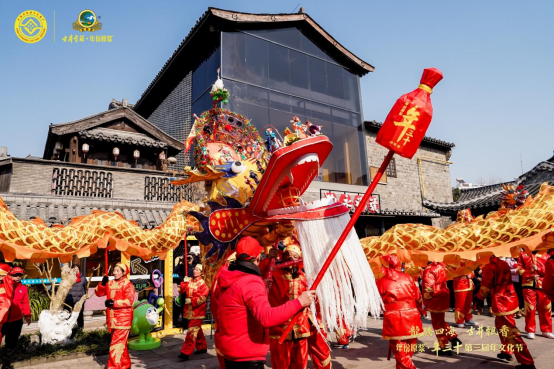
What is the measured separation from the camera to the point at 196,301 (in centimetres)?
580

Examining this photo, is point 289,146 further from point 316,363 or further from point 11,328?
point 11,328

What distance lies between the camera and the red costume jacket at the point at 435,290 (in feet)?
18.2

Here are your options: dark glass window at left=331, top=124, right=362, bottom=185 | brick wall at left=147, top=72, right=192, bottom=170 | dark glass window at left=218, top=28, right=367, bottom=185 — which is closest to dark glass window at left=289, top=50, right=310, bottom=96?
dark glass window at left=218, top=28, right=367, bottom=185

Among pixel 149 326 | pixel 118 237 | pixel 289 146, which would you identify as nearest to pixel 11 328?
pixel 149 326

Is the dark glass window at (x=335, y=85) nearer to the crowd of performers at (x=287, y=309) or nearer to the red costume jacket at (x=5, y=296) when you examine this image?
the crowd of performers at (x=287, y=309)

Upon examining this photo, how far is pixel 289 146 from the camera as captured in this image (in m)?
3.31

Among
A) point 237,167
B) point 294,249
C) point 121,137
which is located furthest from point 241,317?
point 121,137

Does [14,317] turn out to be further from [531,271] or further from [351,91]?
[351,91]

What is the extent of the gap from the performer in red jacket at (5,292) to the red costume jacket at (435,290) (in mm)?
6137

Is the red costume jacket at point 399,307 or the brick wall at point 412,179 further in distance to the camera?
the brick wall at point 412,179

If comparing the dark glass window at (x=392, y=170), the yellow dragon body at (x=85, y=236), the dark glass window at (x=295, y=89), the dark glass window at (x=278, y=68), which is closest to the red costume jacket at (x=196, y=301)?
the yellow dragon body at (x=85, y=236)

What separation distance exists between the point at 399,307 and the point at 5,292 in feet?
17.3

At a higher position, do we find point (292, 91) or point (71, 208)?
point (292, 91)

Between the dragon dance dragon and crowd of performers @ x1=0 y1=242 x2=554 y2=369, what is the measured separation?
403mm
